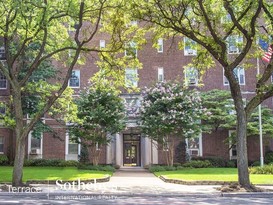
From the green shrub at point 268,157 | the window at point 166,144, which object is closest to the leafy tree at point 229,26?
the window at point 166,144

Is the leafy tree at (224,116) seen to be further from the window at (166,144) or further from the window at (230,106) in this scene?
the window at (166,144)

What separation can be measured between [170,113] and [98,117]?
4.86 meters

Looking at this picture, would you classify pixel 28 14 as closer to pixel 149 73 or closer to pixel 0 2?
pixel 0 2

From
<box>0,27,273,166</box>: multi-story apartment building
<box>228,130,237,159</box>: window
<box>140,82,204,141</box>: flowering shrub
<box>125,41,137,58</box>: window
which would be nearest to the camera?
<box>125,41,137,58</box>: window

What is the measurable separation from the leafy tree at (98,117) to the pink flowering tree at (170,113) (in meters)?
1.82

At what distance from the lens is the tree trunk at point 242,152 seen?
14.5 metres

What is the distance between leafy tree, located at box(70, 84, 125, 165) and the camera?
26.5m

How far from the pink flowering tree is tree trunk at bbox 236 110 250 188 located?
35.7 ft

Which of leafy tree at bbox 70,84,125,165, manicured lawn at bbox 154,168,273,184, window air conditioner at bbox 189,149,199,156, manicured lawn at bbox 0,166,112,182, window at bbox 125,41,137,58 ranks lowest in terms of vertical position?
manicured lawn at bbox 154,168,273,184

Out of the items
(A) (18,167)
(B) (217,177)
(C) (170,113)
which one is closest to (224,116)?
(C) (170,113)

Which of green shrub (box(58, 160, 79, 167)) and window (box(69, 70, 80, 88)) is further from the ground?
window (box(69, 70, 80, 88))

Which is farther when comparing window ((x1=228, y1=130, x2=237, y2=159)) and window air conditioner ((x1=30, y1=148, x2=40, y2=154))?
window air conditioner ((x1=30, y1=148, x2=40, y2=154))

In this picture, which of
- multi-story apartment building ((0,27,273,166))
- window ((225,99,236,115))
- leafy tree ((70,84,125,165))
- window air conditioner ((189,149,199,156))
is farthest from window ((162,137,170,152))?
window ((225,99,236,115))

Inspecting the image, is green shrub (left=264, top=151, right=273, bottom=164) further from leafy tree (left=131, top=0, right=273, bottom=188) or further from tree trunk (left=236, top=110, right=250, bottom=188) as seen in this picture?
tree trunk (left=236, top=110, right=250, bottom=188)
